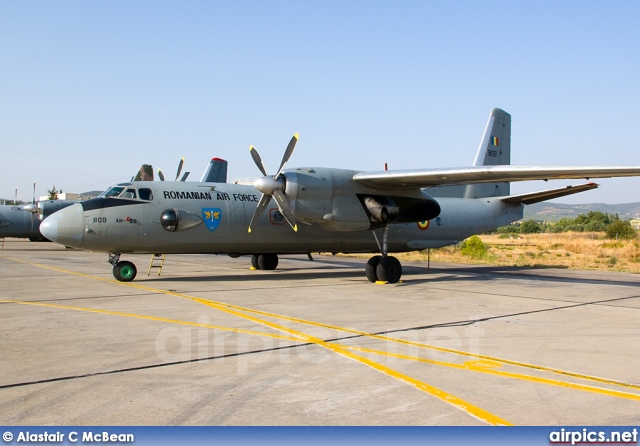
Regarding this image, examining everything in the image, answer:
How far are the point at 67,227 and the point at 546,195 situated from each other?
17.4 meters

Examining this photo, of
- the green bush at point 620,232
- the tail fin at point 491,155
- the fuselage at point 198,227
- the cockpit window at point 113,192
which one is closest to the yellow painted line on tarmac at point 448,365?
the fuselage at point 198,227

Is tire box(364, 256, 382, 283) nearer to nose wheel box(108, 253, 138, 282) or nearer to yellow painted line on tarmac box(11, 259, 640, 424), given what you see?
nose wheel box(108, 253, 138, 282)

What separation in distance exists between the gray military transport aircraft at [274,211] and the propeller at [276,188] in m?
0.03

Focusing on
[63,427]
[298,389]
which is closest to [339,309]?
[298,389]

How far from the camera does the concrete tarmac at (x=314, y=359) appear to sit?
5441 mm

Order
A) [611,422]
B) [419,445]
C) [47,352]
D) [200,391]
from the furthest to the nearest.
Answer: [47,352] < [200,391] < [611,422] < [419,445]

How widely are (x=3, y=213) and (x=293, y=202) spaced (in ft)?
114

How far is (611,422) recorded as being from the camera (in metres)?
5.16

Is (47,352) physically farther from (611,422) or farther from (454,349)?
(611,422)

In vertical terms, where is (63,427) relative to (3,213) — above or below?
below

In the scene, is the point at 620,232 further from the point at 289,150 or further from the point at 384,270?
the point at 289,150

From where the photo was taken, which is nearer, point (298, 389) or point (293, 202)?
point (298, 389)

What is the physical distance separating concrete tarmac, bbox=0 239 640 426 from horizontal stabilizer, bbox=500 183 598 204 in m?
6.07

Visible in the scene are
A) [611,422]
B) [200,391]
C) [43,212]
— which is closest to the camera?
[611,422]
